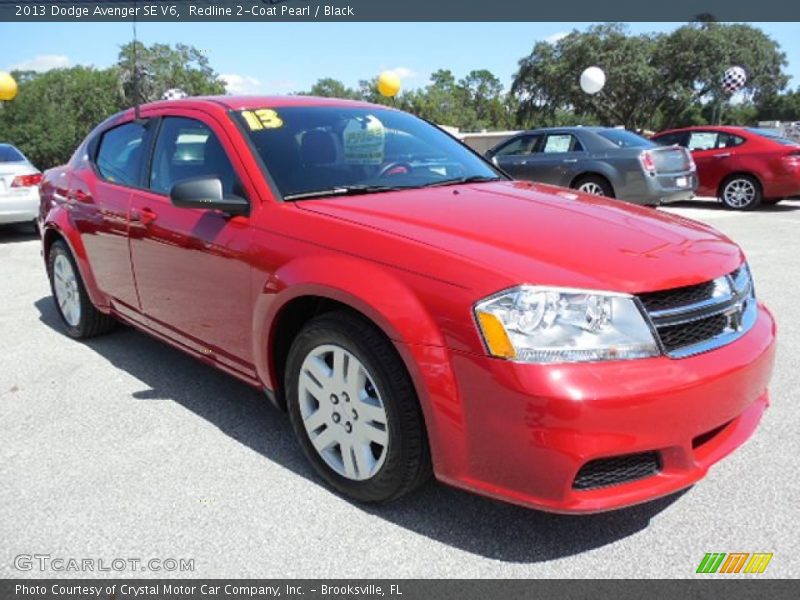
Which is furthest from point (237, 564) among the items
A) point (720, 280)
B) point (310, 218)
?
point (720, 280)

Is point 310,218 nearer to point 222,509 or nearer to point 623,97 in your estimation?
point 222,509

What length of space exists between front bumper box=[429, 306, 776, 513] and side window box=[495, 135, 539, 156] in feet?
31.0

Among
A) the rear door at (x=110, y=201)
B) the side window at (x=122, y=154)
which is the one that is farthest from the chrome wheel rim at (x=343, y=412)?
the side window at (x=122, y=154)

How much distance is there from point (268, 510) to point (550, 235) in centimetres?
147

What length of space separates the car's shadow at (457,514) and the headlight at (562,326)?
749 mm

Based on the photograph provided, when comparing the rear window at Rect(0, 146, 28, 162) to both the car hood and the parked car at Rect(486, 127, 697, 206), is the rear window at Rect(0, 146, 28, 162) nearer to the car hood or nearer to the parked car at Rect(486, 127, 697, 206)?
the parked car at Rect(486, 127, 697, 206)

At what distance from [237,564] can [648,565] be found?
1363mm

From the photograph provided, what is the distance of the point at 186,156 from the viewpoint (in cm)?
345

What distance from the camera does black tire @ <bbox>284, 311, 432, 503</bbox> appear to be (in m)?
2.31

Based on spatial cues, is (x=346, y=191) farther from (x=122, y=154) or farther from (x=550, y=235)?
(x=122, y=154)

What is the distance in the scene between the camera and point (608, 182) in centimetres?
1012

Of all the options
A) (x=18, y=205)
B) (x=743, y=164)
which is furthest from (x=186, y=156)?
(x=743, y=164)

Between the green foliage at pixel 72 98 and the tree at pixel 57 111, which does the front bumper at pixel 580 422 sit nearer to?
the green foliage at pixel 72 98

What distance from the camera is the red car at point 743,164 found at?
10.9 metres
